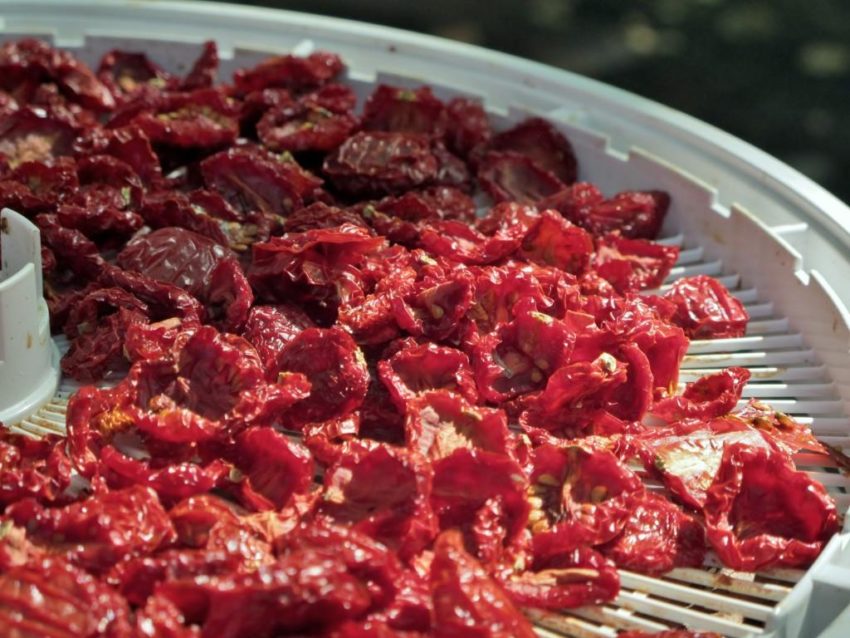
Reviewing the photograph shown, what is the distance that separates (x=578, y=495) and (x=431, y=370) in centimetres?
45

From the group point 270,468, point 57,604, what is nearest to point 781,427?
point 270,468

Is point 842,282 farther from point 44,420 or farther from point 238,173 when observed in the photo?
point 44,420

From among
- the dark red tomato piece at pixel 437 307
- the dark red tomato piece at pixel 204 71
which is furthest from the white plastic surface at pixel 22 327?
the dark red tomato piece at pixel 204 71

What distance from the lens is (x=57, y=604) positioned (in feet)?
5.93

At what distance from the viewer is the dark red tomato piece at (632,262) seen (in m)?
2.94

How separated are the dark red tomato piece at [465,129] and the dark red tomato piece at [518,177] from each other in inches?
5.3

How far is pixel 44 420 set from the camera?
8.29ft

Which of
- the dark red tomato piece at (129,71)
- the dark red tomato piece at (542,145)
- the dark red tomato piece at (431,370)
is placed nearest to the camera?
the dark red tomato piece at (431,370)

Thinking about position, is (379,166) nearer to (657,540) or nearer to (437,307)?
(437,307)

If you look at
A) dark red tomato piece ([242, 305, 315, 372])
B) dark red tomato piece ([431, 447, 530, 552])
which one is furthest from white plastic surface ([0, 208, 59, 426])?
dark red tomato piece ([431, 447, 530, 552])

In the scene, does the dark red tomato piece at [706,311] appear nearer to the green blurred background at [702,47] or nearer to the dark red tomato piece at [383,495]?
the dark red tomato piece at [383,495]

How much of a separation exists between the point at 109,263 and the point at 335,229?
1.98 ft

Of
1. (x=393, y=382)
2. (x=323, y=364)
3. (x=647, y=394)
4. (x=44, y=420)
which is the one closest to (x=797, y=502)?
(x=647, y=394)

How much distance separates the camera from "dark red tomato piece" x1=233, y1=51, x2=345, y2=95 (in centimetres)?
367
